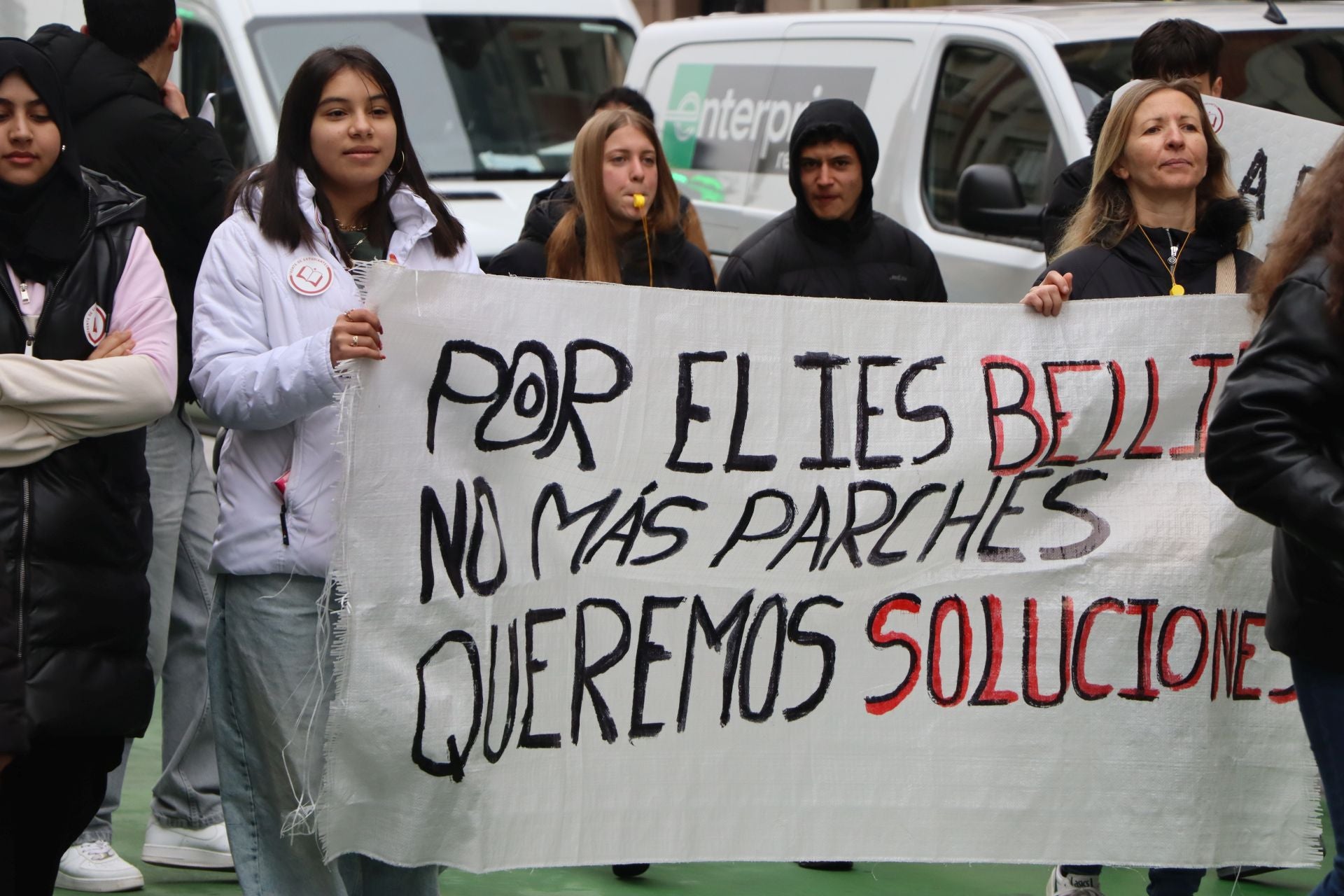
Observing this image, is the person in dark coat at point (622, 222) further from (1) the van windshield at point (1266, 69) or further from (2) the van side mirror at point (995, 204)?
(1) the van windshield at point (1266, 69)

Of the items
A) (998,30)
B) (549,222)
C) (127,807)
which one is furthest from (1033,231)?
(127,807)

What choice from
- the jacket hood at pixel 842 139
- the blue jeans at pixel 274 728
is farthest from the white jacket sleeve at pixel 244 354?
the jacket hood at pixel 842 139

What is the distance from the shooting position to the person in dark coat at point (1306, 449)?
3275 mm

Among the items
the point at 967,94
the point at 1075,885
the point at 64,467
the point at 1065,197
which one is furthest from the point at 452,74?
the point at 64,467

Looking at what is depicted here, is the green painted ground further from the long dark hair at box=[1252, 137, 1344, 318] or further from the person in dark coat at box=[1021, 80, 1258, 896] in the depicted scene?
the long dark hair at box=[1252, 137, 1344, 318]

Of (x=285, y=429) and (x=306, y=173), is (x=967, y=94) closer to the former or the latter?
(x=306, y=173)

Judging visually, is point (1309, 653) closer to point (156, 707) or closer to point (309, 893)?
point (309, 893)

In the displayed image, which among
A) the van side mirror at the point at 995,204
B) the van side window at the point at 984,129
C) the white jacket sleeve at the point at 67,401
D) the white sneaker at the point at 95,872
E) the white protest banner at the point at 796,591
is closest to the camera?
the white jacket sleeve at the point at 67,401

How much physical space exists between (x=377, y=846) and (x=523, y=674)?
0.43m

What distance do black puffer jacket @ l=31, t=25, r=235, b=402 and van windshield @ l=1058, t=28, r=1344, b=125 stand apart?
10.6 feet

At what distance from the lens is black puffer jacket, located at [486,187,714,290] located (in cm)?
538

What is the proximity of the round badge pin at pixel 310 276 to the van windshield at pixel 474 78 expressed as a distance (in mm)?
5732

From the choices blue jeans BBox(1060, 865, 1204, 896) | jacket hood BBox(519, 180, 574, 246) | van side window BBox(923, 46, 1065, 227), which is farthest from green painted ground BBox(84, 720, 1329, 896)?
van side window BBox(923, 46, 1065, 227)

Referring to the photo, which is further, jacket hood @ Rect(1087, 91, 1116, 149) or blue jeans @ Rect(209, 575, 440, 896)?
jacket hood @ Rect(1087, 91, 1116, 149)
